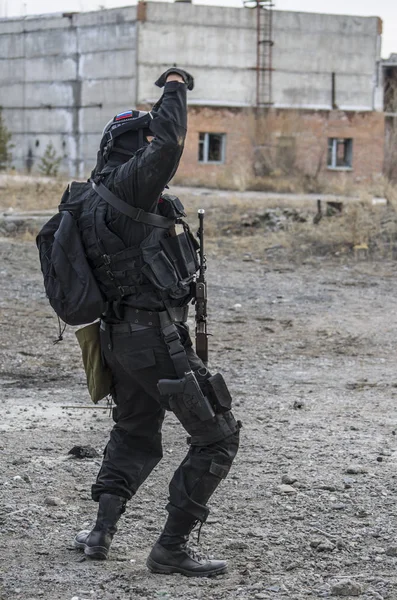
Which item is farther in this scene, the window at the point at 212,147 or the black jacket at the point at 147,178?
the window at the point at 212,147

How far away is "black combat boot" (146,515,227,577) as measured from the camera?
3758 millimetres

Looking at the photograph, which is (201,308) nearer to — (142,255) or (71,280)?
(142,255)

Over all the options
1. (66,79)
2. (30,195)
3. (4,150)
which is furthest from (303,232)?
(66,79)

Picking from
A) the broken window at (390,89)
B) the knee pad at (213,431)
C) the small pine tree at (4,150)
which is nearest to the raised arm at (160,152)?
the knee pad at (213,431)

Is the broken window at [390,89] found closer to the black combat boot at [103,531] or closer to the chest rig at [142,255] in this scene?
the chest rig at [142,255]

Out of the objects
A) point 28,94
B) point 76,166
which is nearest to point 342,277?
point 76,166

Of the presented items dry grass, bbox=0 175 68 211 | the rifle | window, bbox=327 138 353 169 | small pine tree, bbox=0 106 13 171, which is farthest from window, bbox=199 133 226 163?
the rifle

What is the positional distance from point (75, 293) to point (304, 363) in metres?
4.62

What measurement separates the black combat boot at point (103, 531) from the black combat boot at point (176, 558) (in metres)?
0.22

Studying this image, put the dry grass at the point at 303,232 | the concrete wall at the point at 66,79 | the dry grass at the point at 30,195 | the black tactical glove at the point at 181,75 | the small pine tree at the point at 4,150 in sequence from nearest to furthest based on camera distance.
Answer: the black tactical glove at the point at 181,75 < the dry grass at the point at 303,232 < the dry grass at the point at 30,195 < the small pine tree at the point at 4,150 < the concrete wall at the point at 66,79

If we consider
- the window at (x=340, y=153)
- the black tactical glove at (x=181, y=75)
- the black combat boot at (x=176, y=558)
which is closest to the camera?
the black tactical glove at (x=181, y=75)

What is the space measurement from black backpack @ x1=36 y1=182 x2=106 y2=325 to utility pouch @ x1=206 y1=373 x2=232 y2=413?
0.54m

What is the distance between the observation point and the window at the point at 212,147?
32344 mm

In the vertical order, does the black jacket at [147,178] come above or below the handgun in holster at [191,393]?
above
